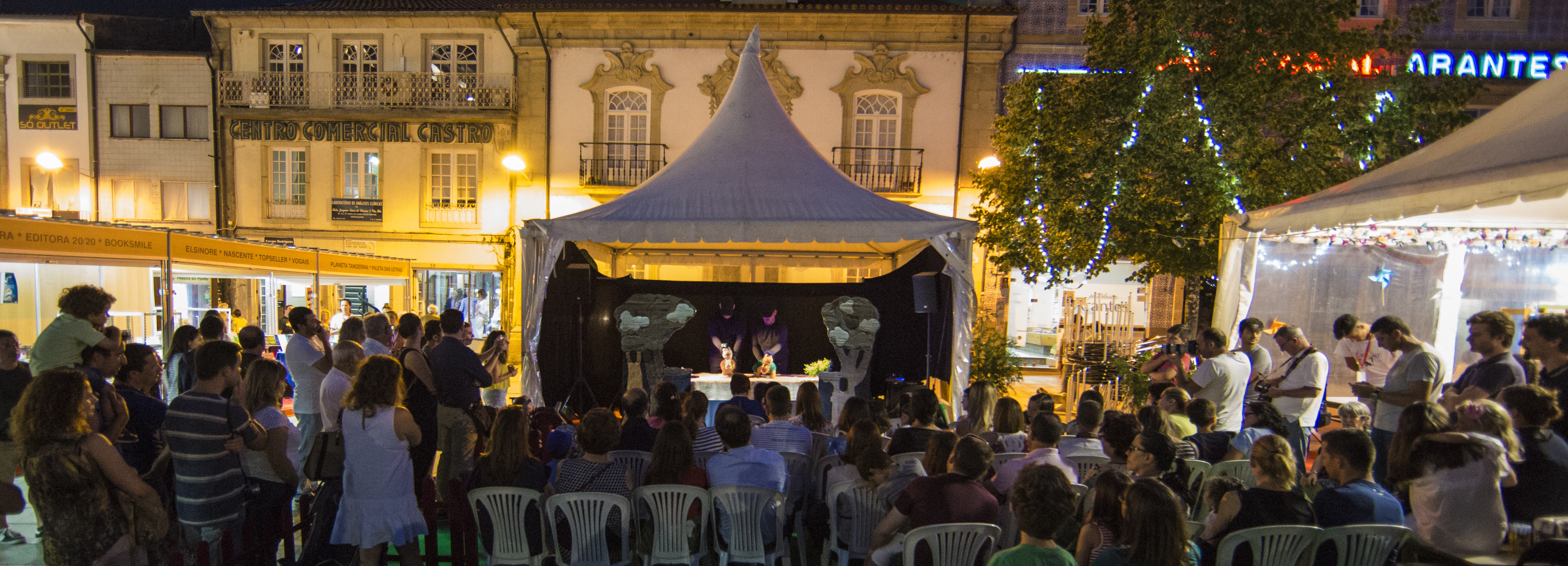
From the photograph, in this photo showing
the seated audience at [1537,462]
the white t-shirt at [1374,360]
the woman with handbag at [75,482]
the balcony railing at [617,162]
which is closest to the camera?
the woman with handbag at [75,482]

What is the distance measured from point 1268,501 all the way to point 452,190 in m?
14.3

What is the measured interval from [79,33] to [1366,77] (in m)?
20.9

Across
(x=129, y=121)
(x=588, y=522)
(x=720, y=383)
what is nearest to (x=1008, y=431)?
(x=588, y=522)

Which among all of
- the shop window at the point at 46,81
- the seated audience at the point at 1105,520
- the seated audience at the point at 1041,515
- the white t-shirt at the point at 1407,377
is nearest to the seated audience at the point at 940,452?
the seated audience at the point at 1105,520

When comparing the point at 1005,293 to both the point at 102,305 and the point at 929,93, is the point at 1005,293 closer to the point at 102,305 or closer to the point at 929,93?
the point at 929,93

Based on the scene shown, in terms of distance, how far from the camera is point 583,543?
10.9 ft

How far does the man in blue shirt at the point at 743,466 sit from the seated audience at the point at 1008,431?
1308mm

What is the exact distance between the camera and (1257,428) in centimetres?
416

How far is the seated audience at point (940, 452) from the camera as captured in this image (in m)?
3.18

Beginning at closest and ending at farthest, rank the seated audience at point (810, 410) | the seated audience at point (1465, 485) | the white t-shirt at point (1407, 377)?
the seated audience at point (1465, 485), the seated audience at point (810, 410), the white t-shirt at point (1407, 377)

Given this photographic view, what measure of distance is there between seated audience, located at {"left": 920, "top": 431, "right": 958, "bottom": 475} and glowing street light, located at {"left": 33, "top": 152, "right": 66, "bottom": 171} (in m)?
16.8

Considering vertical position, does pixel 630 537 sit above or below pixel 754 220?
below

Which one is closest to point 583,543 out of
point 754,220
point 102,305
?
point 754,220

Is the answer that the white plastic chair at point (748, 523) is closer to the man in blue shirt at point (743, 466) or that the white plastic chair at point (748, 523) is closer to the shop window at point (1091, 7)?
the man in blue shirt at point (743, 466)
